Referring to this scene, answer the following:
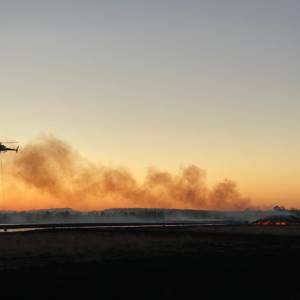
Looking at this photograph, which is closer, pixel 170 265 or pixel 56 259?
pixel 170 265

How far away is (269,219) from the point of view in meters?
183

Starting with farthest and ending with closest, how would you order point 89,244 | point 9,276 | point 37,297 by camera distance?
point 89,244, point 9,276, point 37,297

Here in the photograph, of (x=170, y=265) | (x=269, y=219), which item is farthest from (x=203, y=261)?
(x=269, y=219)

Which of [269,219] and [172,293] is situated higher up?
[269,219]

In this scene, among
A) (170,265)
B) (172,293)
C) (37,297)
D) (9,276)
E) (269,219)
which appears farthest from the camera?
(269,219)

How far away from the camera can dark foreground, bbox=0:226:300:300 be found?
34406 mm

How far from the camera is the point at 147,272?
4294 cm

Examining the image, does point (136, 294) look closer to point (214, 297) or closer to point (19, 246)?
point (214, 297)

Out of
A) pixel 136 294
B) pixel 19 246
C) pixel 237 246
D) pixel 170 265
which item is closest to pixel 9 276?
pixel 136 294

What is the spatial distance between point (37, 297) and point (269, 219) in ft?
523

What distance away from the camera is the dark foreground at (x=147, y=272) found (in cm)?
3441

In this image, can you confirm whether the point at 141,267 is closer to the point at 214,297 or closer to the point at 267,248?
the point at 214,297

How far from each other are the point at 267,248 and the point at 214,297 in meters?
36.0

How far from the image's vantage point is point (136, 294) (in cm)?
3375
